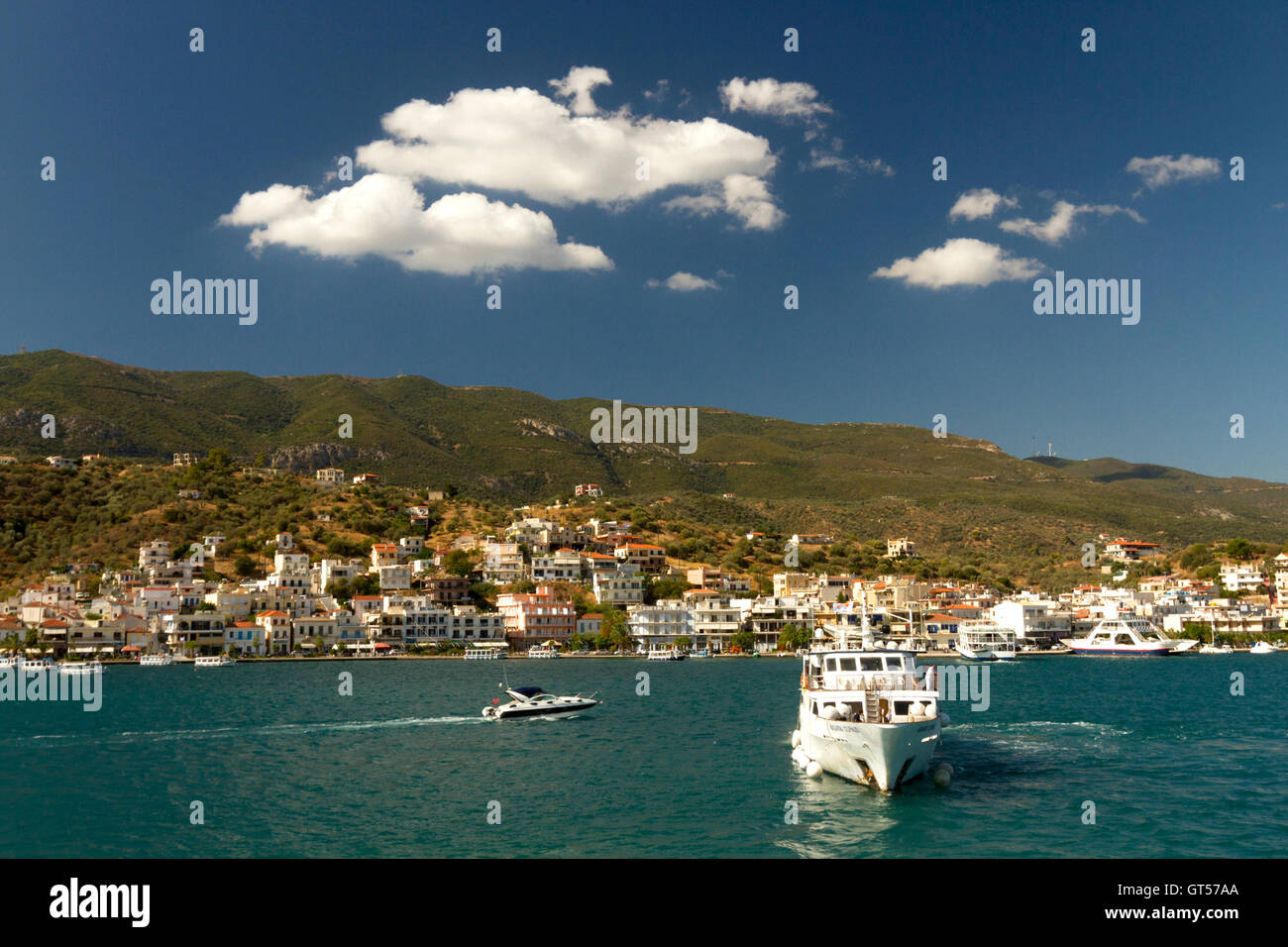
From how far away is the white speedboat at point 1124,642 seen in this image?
103m

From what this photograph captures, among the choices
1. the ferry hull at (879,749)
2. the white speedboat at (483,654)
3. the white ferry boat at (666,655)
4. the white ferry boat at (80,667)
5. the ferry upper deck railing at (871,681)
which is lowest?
the white ferry boat at (666,655)

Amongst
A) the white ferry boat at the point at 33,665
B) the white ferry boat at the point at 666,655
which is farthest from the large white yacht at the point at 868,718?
the white ferry boat at the point at 33,665

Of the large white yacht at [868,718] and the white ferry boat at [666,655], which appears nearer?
the large white yacht at [868,718]

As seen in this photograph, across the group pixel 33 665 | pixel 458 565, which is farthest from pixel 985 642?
pixel 33 665

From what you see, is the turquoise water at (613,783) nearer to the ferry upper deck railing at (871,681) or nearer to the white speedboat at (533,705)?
the white speedboat at (533,705)

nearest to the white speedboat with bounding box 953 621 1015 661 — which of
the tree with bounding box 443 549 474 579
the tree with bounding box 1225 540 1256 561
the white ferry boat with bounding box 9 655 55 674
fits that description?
the tree with bounding box 1225 540 1256 561

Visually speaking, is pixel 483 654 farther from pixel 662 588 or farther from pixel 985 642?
pixel 985 642

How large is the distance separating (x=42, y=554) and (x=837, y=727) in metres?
112

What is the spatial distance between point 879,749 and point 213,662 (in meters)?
80.7

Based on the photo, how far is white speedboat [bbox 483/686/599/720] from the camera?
149 feet

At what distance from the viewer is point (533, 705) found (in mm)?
46000

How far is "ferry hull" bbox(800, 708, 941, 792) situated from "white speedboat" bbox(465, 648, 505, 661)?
74658 millimetres

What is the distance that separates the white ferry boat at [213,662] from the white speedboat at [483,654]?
76.0 ft
